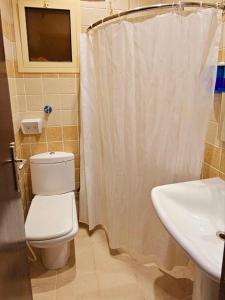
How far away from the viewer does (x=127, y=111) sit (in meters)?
1.60

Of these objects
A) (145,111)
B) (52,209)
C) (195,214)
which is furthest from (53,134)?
(195,214)

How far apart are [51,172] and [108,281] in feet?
3.11

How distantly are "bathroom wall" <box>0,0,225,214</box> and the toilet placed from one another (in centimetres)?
14

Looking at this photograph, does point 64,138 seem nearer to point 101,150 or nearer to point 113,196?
point 101,150

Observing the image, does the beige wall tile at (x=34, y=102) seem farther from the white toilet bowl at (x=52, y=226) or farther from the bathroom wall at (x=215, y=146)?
the bathroom wall at (x=215, y=146)

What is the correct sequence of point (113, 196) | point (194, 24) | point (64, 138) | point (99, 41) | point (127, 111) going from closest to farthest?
point (194, 24) < point (127, 111) < point (99, 41) < point (113, 196) < point (64, 138)

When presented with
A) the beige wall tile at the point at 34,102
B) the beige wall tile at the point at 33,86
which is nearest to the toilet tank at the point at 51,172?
the beige wall tile at the point at 34,102

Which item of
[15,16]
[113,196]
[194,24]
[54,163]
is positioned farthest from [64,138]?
[194,24]

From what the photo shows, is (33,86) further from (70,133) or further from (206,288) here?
(206,288)

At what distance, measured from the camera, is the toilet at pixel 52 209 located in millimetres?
1593

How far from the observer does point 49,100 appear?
208 centimetres

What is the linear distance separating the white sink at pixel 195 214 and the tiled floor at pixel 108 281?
722mm

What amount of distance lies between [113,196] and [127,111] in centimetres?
66

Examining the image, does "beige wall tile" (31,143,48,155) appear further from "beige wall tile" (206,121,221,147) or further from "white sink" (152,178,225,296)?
"beige wall tile" (206,121,221,147)
